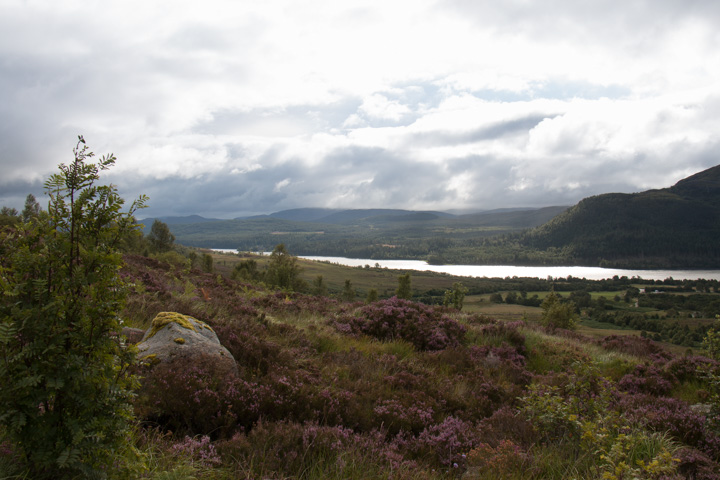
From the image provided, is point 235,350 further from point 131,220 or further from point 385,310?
point 385,310

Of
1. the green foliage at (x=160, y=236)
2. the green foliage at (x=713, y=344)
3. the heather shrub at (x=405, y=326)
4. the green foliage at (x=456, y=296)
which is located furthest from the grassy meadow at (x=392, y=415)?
the green foliage at (x=160, y=236)

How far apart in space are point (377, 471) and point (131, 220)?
3535 millimetres

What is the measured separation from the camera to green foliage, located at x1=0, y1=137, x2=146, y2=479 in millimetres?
2457

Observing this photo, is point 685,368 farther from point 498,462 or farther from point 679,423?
point 498,462

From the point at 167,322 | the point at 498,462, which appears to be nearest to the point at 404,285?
the point at 167,322

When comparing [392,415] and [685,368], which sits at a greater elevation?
[392,415]

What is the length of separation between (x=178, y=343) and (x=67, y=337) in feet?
13.0

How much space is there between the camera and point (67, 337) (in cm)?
257

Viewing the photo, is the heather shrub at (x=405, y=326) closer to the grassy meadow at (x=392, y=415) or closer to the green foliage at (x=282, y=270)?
the grassy meadow at (x=392, y=415)

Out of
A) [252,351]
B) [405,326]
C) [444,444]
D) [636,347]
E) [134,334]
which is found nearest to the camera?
[444,444]

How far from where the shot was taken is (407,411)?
5.91 m

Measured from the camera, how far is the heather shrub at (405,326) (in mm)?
10852

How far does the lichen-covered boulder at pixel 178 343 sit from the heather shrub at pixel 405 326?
473cm

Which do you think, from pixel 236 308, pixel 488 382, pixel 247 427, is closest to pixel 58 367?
pixel 247 427
